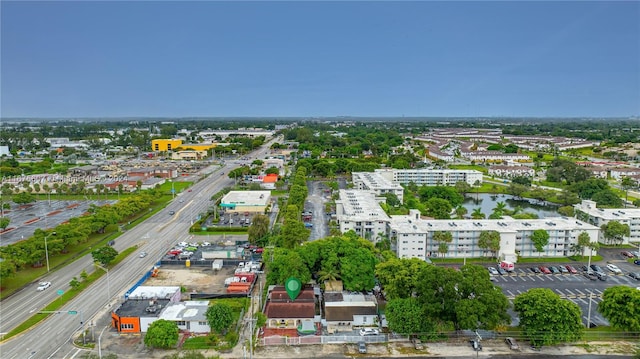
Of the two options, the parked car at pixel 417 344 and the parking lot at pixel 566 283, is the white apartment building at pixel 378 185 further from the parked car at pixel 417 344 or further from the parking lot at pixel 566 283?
the parked car at pixel 417 344

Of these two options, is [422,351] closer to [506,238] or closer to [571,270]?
[506,238]

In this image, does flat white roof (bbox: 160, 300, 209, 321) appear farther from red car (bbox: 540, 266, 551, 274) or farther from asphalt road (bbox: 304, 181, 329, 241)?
red car (bbox: 540, 266, 551, 274)

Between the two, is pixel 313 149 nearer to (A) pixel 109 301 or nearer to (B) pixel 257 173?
(B) pixel 257 173

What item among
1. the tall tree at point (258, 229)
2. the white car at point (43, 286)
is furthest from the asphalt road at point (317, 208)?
the white car at point (43, 286)

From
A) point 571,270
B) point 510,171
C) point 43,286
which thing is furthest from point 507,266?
point 510,171

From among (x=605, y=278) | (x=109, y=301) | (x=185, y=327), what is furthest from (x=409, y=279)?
(x=109, y=301)

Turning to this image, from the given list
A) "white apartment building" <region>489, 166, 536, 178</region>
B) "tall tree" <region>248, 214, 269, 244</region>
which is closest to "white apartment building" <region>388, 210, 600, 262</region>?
"tall tree" <region>248, 214, 269, 244</region>
